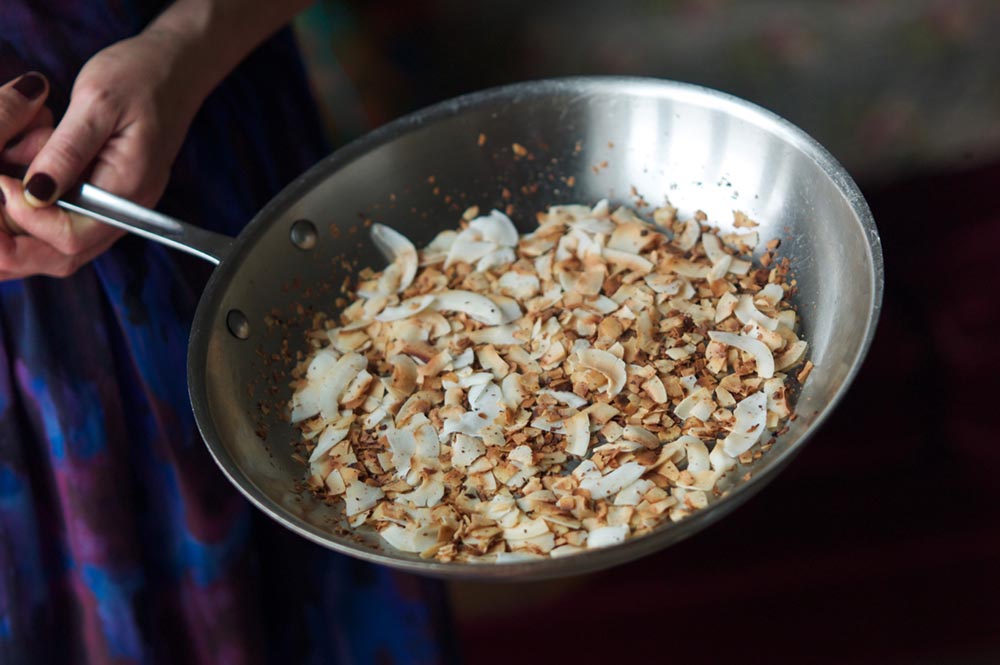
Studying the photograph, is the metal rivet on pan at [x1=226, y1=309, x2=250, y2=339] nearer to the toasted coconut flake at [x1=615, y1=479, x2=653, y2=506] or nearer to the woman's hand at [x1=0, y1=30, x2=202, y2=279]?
the woman's hand at [x1=0, y1=30, x2=202, y2=279]

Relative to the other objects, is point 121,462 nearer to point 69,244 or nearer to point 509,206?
point 69,244

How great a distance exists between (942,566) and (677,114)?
0.72 meters

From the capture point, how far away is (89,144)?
1.59 feet

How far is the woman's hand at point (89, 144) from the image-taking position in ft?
1.55

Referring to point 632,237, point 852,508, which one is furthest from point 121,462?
point 852,508

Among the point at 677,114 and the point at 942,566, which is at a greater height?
the point at 677,114

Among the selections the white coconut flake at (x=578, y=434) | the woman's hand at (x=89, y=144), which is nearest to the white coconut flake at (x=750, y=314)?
the white coconut flake at (x=578, y=434)

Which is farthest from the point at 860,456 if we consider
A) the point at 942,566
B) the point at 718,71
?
the point at 718,71

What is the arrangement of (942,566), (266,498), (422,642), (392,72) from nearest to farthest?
(266,498) → (422,642) → (942,566) → (392,72)

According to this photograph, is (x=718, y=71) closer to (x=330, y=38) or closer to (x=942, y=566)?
(x=330, y=38)

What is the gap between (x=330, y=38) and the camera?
1.11 meters

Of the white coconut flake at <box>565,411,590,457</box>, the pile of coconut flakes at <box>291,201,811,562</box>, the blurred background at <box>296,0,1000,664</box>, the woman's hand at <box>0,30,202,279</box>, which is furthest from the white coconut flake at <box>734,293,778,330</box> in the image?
the blurred background at <box>296,0,1000,664</box>

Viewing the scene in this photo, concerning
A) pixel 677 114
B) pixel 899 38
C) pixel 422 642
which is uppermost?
pixel 899 38

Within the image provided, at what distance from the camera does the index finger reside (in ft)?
1.57
